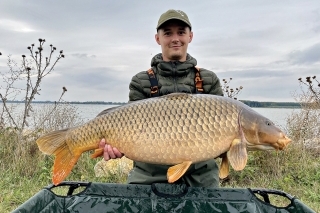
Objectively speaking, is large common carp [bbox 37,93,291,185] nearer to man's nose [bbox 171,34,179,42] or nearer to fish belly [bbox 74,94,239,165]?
fish belly [bbox 74,94,239,165]

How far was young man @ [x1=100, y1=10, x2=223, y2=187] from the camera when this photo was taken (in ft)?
6.59

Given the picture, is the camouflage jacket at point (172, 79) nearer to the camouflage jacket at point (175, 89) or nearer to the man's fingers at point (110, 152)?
the camouflage jacket at point (175, 89)

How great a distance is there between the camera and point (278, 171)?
3.54 m

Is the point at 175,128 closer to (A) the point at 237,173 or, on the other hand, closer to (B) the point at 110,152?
(B) the point at 110,152

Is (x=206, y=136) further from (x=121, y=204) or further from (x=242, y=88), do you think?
(x=242, y=88)

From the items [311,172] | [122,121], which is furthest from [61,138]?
[311,172]

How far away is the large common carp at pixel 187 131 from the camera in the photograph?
155 centimetres

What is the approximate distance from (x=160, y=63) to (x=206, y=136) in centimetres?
64

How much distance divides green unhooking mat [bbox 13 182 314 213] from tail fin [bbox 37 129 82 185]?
21cm

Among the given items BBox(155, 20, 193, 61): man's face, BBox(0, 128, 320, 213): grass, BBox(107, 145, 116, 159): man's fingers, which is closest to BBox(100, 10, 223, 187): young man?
BBox(155, 20, 193, 61): man's face

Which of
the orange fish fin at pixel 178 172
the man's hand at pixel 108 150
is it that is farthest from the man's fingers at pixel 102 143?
the orange fish fin at pixel 178 172

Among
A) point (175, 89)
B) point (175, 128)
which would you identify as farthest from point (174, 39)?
point (175, 128)

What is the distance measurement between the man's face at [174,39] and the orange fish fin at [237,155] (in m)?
0.67

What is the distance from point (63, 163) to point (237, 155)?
2.47 ft
